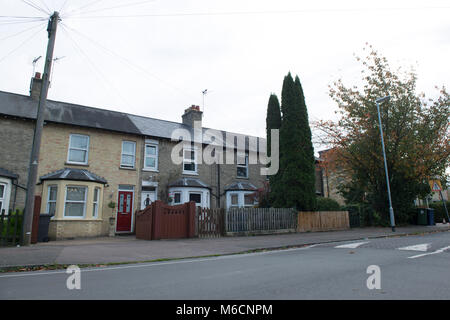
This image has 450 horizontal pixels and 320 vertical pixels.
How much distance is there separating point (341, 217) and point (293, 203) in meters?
4.07

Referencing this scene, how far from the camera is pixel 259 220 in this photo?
16688 millimetres

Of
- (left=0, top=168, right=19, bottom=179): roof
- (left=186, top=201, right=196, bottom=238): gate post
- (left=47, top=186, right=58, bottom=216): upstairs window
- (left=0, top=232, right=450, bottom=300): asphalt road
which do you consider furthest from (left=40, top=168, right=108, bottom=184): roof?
(left=0, top=232, right=450, bottom=300): asphalt road

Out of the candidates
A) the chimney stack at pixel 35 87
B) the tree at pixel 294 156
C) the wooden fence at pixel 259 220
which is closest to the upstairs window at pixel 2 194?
the chimney stack at pixel 35 87

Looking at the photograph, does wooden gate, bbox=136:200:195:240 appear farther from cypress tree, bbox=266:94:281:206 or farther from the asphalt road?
cypress tree, bbox=266:94:281:206

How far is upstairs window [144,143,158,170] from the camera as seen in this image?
66.1 ft

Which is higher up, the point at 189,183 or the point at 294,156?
the point at 294,156

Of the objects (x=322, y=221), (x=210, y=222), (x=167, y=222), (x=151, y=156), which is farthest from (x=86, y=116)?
(x=322, y=221)

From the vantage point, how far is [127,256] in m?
9.22

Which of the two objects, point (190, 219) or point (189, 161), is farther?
point (189, 161)

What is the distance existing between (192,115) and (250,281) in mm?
20370

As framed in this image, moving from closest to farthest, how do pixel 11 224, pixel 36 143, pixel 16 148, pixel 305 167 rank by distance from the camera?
1. pixel 36 143
2. pixel 11 224
3. pixel 16 148
4. pixel 305 167

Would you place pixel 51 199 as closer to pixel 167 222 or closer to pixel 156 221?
pixel 156 221
